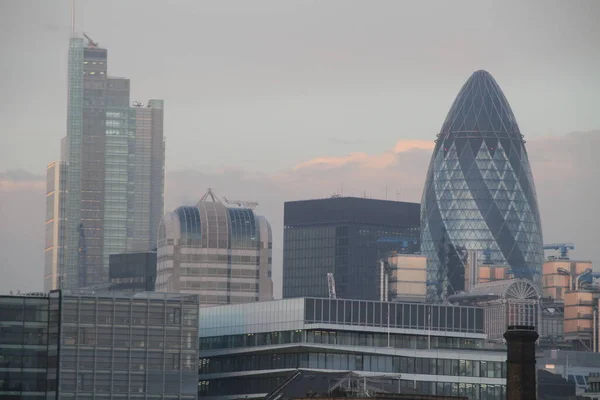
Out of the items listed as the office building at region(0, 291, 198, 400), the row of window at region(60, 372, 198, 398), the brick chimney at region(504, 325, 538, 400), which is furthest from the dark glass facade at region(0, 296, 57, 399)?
the brick chimney at region(504, 325, 538, 400)

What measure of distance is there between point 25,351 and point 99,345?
8248 millimetres

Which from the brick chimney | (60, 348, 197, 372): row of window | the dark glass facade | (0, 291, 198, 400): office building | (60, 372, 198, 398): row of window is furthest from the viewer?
(60, 348, 197, 372): row of window

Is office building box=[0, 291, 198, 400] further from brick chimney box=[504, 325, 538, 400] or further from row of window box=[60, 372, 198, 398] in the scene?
brick chimney box=[504, 325, 538, 400]

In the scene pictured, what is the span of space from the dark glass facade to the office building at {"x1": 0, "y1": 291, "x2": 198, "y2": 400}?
3.3 inches

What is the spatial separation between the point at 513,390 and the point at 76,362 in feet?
210

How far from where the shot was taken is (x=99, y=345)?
18662cm

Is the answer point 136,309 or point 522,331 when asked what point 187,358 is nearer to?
point 136,309

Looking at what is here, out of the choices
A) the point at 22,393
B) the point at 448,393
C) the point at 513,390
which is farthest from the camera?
the point at 448,393

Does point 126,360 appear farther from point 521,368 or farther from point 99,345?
point 521,368

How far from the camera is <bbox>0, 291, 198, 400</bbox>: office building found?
180875 millimetres

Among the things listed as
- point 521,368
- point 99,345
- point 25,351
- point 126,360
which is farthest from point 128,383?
point 521,368

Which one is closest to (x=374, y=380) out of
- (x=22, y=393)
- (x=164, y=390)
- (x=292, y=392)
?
(x=292, y=392)

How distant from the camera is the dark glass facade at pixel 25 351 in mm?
179375

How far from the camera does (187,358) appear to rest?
189375 mm
